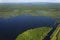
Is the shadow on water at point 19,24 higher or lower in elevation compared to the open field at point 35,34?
A: higher

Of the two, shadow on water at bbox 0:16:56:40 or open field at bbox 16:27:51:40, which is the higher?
shadow on water at bbox 0:16:56:40

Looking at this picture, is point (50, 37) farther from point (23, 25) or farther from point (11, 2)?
point (11, 2)

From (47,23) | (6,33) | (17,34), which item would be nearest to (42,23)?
(47,23)
